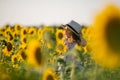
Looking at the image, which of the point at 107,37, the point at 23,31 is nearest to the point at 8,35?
the point at 23,31

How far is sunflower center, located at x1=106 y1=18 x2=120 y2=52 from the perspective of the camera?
0.28 meters

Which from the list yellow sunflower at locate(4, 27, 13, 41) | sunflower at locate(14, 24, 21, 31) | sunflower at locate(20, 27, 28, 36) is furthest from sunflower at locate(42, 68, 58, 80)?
sunflower at locate(14, 24, 21, 31)

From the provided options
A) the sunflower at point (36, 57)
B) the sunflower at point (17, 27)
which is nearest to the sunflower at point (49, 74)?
the sunflower at point (36, 57)

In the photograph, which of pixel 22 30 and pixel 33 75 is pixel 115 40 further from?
pixel 22 30

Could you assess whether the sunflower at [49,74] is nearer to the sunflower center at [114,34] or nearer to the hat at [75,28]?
the sunflower center at [114,34]

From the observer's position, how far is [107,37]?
0.29 metres

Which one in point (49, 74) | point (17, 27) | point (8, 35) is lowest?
point (49, 74)

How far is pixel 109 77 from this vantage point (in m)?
0.33

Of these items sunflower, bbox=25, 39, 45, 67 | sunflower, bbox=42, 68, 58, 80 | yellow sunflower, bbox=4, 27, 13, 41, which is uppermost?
Answer: yellow sunflower, bbox=4, 27, 13, 41

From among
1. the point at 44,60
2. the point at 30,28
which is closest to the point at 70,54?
the point at 44,60

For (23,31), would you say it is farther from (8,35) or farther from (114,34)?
(114,34)

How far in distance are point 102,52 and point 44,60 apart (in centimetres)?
8

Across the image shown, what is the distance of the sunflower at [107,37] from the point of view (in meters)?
0.29

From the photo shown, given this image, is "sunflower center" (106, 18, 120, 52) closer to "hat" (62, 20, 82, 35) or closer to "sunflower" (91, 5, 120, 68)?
"sunflower" (91, 5, 120, 68)
